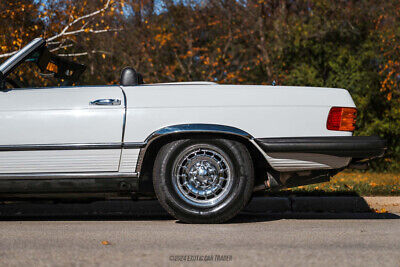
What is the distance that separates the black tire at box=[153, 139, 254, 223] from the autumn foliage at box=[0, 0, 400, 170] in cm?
599

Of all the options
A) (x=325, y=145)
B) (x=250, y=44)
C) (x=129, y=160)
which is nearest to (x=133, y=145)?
(x=129, y=160)

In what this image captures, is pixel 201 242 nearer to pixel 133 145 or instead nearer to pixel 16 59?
pixel 133 145

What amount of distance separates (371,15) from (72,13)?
8.30 m

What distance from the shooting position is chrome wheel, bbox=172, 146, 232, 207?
5070 millimetres

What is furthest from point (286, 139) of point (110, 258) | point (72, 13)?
point (72, 13)

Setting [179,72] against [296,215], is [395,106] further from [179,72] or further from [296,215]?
[296,215]

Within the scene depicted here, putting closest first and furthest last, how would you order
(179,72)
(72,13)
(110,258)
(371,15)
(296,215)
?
(110,258)
(296,215)
(72,13)
(371,15)
(179,72)

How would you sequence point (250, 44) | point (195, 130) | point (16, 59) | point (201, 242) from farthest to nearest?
point (250, 44), point (16, 59), point (195, 130), point (201, 242)

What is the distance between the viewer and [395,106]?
526 inches

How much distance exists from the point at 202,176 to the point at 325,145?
3.71 feet

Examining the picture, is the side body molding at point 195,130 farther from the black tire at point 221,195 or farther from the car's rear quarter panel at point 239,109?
the black tire at point 221,195

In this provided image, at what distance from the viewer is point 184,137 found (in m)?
5.09

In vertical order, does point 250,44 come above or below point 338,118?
above

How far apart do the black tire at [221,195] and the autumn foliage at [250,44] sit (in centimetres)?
599
